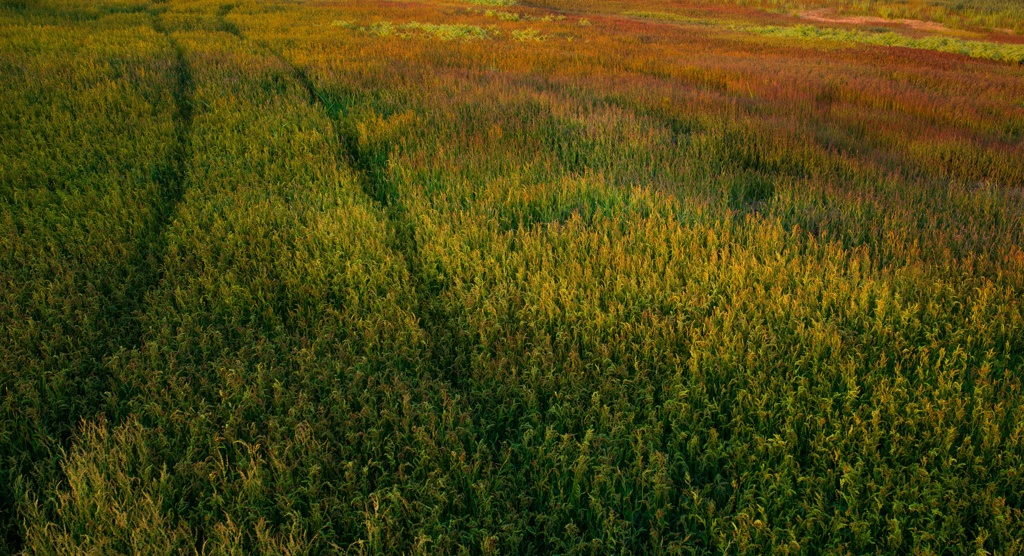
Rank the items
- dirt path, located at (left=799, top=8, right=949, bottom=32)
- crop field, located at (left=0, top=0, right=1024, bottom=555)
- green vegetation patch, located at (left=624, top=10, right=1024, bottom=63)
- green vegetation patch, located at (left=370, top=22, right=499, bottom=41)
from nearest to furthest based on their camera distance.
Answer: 1. crop field, located at (left=0, top=0, right=1024, bottom=555)
2. green vegetation patch, located at (left=370, top=22, right=499, bottom=41)
3. green vegetation patch, located at (left=624, top=10, right=1024, bottom=63)
4. dirt path, located at (left=799, top=8, right=949, bottom=32)

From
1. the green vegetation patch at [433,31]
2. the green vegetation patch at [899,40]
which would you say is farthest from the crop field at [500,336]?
the green vegetation patch at [899,40]

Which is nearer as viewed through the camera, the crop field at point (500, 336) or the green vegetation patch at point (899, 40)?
the crop field at point (500, 336)

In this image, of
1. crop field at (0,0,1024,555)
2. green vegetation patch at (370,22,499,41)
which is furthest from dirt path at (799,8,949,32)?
crop field at (0,0,1024,555)

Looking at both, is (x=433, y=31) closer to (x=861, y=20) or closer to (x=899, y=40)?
(x=899, y=40)

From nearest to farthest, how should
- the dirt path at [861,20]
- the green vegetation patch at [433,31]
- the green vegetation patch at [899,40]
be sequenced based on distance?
the green vegetation patch at [433,31] < the green vegetation patch at [899,40] < the dirt path at [861,20]

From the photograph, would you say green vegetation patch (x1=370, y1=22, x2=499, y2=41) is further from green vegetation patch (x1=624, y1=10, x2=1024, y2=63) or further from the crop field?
green vegetation patch (x1=624, y1=10, x2=1024, y2=63)

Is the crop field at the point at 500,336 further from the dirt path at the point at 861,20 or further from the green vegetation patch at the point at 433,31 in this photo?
the dirt path at the point at 861,20

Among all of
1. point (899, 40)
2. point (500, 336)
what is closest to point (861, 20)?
point (899, 40)

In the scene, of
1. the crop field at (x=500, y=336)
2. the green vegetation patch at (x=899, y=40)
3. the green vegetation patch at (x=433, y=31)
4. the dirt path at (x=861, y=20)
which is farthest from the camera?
the dirt path at (x=861, y=20)

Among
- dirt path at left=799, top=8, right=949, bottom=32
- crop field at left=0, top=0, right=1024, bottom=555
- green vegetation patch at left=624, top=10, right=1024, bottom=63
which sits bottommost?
crop field at left=0, top=0, right=1024, bottom=555
